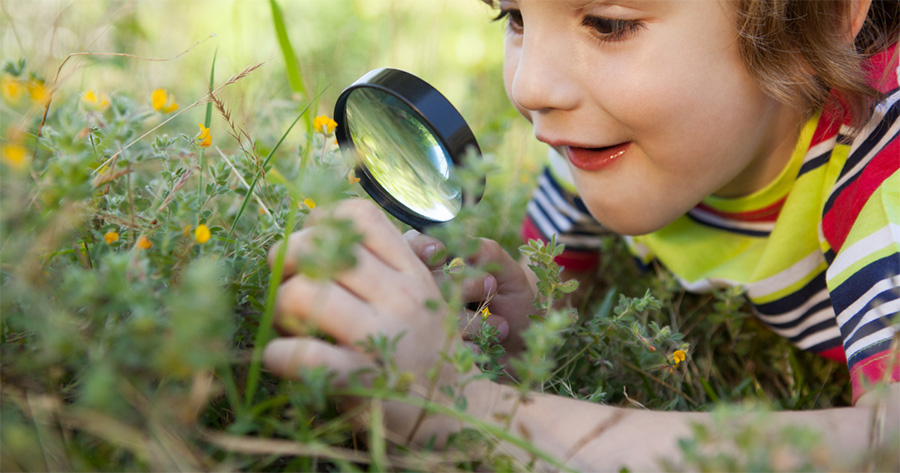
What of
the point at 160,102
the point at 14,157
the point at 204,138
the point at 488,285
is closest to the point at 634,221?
the point at 488,285

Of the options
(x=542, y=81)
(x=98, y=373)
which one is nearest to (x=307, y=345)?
(x=98, y=373)

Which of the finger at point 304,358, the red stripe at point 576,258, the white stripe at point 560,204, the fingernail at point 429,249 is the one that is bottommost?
the red stripe at point 576,258

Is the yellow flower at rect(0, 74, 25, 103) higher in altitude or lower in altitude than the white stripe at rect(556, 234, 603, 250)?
higher

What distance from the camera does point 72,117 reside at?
47.3 inches

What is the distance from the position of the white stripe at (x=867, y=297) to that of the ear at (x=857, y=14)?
66 cm

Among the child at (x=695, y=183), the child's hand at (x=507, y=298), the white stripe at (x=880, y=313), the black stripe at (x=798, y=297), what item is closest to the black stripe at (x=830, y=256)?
the child at (x=695, y=183)

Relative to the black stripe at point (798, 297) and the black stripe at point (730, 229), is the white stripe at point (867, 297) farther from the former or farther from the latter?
the black stripe at point (730, 229)

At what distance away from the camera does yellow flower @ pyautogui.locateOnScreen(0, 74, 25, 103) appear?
1.25 m

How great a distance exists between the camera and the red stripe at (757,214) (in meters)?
2.17

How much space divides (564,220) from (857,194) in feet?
3.63

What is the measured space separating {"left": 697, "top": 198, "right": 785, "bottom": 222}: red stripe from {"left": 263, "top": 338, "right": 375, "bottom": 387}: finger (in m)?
1.52

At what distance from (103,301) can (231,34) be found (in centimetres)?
359

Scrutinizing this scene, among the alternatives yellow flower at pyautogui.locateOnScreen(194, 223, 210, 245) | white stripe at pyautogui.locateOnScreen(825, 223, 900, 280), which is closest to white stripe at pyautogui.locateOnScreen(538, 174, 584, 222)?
white stripe at pyautogui.locateOnScreen(825, 223, 900, 280)

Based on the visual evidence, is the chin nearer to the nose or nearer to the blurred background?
the nose
